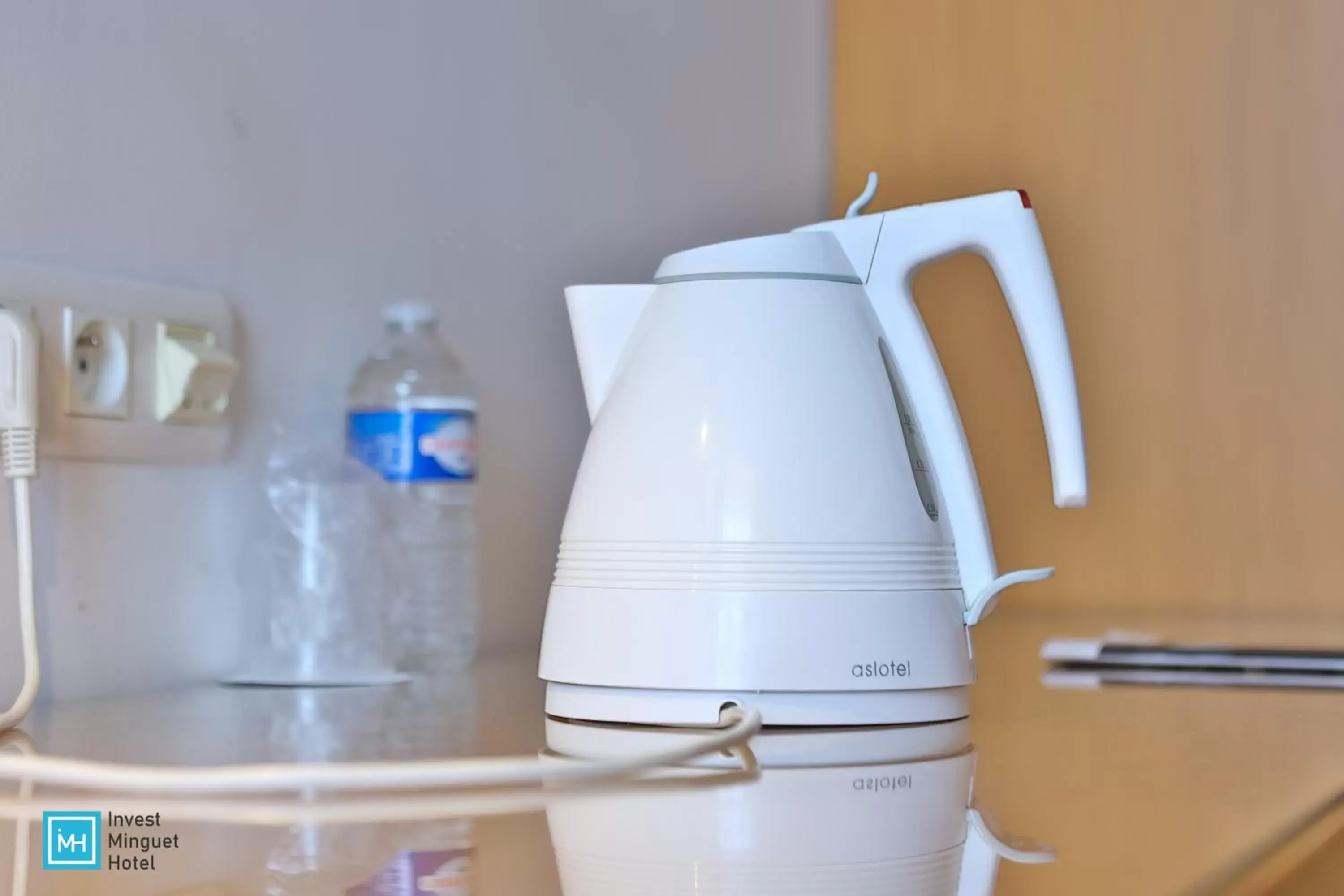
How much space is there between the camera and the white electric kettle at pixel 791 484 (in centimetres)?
59

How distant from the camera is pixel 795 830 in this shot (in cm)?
47

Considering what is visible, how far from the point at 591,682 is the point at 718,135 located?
1032 millimetres

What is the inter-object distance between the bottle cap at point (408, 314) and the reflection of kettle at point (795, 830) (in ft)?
1.71

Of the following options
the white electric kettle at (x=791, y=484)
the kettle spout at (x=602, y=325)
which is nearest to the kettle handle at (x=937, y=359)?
the white electric kettle at (x=791, y=484)

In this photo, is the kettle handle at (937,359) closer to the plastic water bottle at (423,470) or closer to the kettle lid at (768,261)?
the kettle lid at (768,261)

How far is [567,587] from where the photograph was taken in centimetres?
64

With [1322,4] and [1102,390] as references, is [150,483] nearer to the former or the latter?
[1102,390]

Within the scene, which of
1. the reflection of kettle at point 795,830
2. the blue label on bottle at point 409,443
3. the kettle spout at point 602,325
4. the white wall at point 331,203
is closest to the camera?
the reflection of kettle at point 795,830

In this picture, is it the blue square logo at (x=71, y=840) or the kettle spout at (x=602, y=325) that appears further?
the kettle spout at (x=602, y=325)

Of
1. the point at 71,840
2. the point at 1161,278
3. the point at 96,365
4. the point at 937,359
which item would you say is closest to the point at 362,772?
the point at 71,840

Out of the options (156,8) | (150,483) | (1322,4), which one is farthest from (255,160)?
(1322,4)

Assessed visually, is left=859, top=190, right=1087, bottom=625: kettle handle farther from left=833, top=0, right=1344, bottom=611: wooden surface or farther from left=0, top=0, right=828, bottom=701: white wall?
left=833, top=0, right=1344, bottom=611: wooden surface

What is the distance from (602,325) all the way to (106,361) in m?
0.34

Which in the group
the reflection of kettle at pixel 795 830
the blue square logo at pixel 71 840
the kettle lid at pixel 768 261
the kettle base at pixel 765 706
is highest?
the kettle lid at pixel 768 261
